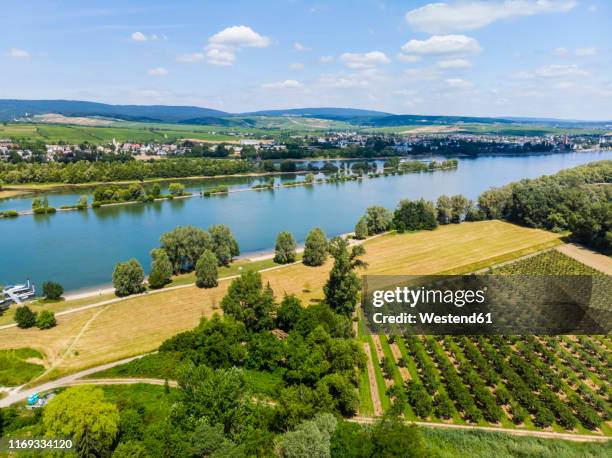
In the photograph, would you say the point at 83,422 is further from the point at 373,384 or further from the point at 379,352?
the point at 379,352

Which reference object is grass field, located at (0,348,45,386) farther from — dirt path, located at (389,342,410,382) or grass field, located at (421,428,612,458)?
grass field, located at (421,428,612,458)

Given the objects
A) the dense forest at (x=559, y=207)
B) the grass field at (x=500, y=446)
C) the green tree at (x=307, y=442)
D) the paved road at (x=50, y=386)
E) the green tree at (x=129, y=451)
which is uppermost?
the dense forest at (x=559, y=207)

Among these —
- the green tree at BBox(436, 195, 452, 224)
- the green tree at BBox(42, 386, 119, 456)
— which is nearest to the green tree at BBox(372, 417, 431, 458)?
the green tree at BBox(42, 386, 119, 456)

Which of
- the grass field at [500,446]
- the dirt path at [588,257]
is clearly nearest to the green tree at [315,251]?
the grass field at [500,446]

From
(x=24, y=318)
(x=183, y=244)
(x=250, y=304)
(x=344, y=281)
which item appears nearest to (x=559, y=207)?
(x=344, y=281)

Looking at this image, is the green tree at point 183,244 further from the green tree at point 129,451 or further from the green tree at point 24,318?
the green tree at point 129,451

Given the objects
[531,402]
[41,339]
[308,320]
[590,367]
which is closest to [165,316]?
[41,339]
